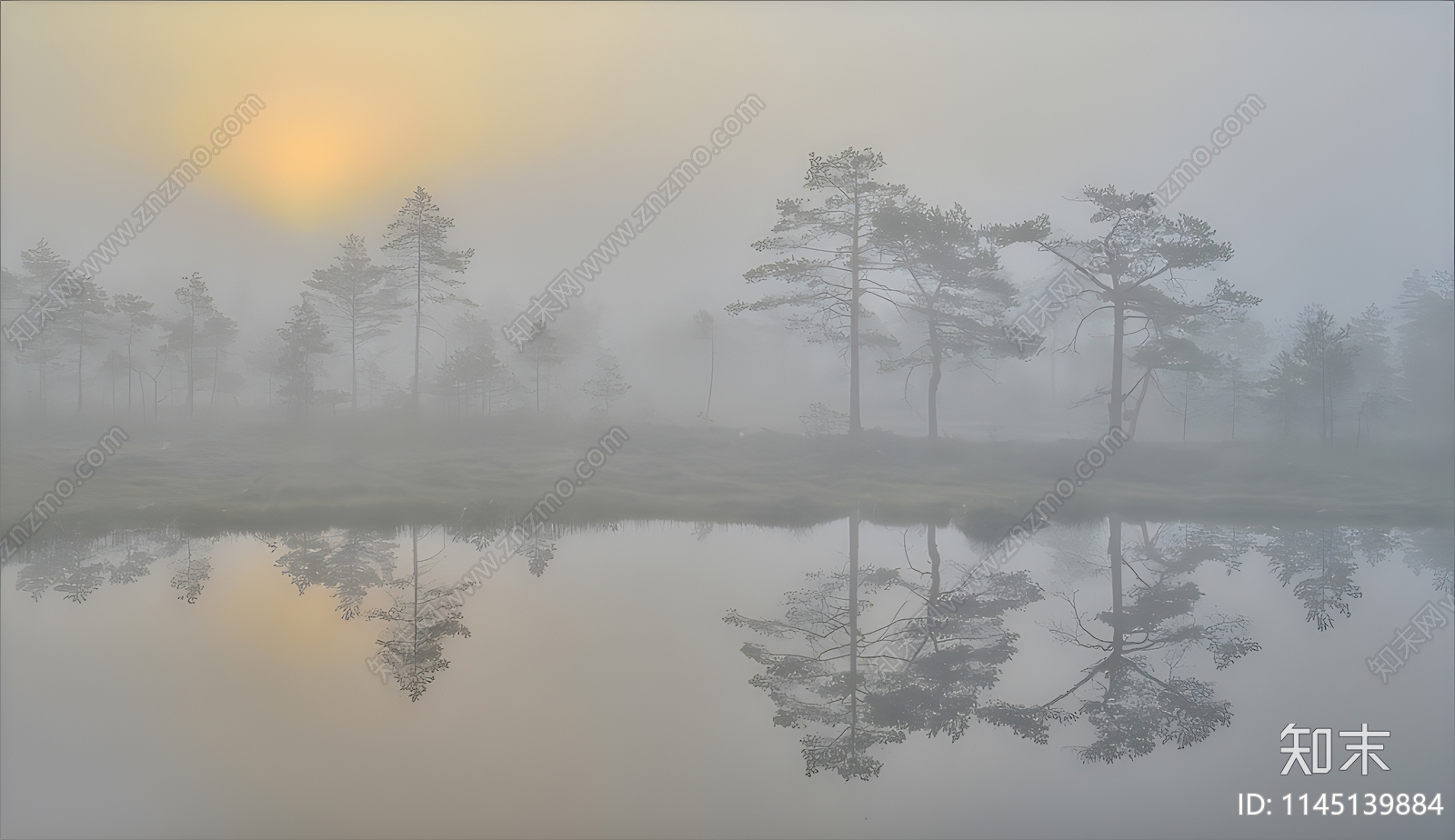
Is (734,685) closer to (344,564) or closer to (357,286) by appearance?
(344,564)

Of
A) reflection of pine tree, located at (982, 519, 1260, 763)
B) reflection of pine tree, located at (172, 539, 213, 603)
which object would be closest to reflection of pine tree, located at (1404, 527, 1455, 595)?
reflection of pine tree, located at (982, 519, 1260, 763)

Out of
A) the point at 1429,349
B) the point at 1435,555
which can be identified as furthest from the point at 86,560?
the point at 1429,349

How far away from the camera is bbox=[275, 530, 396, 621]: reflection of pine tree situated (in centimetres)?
1545

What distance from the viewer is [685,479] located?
3306cm

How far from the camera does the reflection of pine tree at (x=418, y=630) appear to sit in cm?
1063

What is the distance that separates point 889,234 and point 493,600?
31.3m

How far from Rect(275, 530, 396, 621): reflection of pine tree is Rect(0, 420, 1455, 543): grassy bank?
322cm

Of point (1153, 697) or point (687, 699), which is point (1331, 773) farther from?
point (687, 699)

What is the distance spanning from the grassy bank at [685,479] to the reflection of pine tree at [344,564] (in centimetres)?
322

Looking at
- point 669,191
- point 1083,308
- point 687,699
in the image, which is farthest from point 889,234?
point 1083,308

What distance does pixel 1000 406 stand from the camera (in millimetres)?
84938

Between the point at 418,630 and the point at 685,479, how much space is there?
67.9 ft

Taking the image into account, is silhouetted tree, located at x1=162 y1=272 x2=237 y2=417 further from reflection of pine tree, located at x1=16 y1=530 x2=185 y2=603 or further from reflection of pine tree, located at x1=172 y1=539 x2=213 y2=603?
reflection of pine tree, located at x1=172 y1=539 x2=213 y2=603

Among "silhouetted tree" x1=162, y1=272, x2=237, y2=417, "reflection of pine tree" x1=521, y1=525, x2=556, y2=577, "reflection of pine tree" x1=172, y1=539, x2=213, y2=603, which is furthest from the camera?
"silhouetted tree" x1=162, y1=272, x2=237, y2=417
